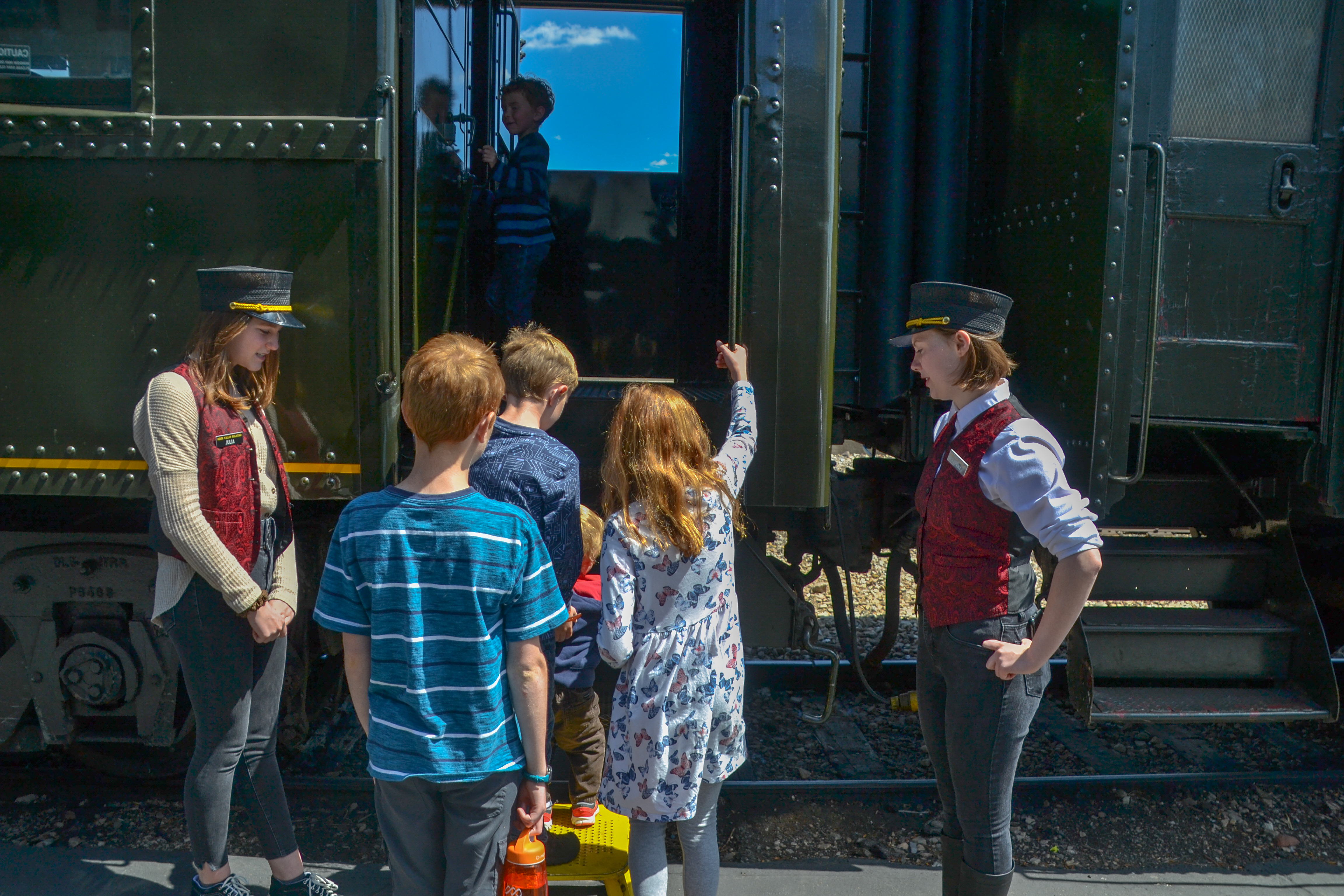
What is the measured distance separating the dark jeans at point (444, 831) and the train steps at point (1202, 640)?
75.8 inches

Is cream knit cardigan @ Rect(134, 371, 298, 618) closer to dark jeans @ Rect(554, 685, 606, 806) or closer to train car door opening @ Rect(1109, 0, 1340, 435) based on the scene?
dark jeans @ Rect(554, 685, 606, 806)

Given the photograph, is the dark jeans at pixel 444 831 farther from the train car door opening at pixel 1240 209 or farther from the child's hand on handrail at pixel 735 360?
the train car door opening at pixel 1240 209

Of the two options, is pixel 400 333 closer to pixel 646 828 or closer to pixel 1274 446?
pixel 646 828

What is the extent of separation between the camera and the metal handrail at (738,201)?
8.80ft

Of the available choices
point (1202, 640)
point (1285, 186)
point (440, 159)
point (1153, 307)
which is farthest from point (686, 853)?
point (1285, 186)

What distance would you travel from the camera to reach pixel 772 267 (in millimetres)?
2725

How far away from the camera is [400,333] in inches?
107

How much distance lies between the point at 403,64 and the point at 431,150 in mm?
348

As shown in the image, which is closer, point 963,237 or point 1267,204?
point 1267,204

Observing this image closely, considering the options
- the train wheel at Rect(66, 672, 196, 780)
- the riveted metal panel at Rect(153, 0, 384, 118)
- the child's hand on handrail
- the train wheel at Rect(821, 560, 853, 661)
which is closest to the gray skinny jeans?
the child's hand on handrail

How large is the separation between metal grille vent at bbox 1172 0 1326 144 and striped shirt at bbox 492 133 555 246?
2.13 meters

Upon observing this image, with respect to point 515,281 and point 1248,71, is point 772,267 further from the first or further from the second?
point 1248,71

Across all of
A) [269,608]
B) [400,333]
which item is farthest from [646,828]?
[400,333]

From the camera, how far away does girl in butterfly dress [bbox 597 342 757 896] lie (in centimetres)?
210
